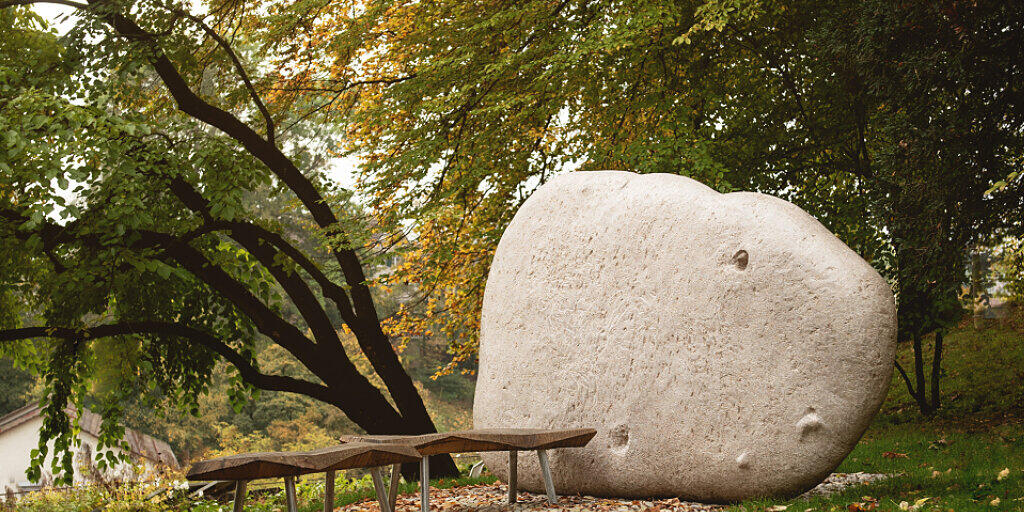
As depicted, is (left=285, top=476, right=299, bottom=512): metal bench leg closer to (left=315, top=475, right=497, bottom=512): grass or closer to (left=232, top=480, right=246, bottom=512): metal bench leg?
(left=232, top=480, right=246, bottom=512): metal bench leg

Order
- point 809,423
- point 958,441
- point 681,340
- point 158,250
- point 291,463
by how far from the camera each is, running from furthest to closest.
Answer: point 158,250 → point 958,441 → point 681,340 → point 809,423 → point 291,463

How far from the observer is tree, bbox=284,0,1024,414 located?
24.3 feet

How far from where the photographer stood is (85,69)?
9.30 m

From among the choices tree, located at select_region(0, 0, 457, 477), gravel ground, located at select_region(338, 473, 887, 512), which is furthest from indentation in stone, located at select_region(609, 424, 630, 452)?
tree, located at select_region(0, 0, 457, 477)

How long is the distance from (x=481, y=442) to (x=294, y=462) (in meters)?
1.45

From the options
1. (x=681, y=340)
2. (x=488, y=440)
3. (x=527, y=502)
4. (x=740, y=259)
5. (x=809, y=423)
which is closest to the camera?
(x=809, y=423)

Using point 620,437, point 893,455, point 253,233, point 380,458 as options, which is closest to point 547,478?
point 620,437

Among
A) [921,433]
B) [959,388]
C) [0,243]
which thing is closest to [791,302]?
[921,433]

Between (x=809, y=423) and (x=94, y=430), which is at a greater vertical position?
(x=809, y=423)

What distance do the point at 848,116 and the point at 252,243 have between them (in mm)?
7948

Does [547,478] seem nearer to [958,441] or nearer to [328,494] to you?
[328,494]

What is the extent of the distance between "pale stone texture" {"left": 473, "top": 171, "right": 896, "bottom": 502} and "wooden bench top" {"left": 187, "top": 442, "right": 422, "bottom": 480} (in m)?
1.82

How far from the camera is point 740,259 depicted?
18.5 ft

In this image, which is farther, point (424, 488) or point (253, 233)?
point (253, 233)
